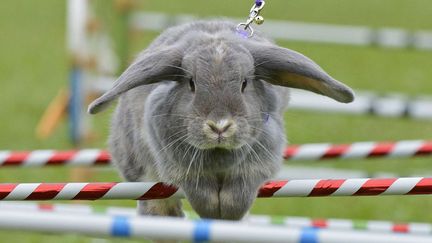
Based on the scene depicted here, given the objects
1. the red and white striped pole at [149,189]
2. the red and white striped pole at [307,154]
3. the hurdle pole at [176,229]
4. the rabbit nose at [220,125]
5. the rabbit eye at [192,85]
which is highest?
the rabbit eye at [192,85]

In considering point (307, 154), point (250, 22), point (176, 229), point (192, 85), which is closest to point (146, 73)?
point (192, 85)

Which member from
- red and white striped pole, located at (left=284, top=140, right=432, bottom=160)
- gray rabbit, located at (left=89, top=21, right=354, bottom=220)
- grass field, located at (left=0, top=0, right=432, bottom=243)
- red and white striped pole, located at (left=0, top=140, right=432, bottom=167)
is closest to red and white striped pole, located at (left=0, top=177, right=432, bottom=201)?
gray rabbit, located at (left=89, top=21, right=354, bottom=220)

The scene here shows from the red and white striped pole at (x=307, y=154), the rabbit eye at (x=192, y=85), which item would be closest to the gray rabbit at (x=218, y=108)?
the rabbit eye at (x=192, y=85)

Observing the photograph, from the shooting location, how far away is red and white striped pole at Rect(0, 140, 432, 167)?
4398 millimetres

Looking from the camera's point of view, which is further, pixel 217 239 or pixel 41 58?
pixel 41 58

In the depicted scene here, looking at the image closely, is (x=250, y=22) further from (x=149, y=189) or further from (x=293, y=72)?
(x=149, y=189)

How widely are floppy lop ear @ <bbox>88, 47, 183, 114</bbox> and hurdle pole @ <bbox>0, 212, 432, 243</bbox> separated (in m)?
0.77

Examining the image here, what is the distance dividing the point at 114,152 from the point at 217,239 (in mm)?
1606

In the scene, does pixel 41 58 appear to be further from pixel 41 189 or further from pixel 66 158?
pixel 41 189

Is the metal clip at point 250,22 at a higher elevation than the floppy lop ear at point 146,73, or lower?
higher

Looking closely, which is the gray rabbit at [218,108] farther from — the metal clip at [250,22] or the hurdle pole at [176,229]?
the hurdle pole at [176,229]

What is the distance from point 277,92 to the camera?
3.59 meters

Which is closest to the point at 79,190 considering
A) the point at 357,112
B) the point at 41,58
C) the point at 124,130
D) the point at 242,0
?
the point at 124,130

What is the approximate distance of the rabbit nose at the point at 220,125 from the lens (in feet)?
10.0
